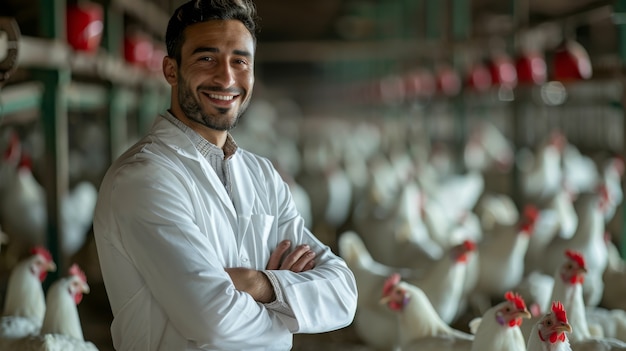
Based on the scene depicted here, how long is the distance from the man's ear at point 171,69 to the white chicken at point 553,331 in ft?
3.68

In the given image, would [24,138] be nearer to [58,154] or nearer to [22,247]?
[22,247]

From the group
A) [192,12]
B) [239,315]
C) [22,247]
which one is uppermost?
[192,12]

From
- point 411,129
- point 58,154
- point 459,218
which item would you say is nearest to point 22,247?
point 58,154

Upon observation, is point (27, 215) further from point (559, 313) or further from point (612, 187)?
point (612, 187)

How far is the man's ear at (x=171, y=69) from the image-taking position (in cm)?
192

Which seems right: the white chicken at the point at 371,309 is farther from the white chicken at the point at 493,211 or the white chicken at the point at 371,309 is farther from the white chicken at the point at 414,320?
the white chicken at the point at 493,211

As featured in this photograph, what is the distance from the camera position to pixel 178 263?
5.51 feet

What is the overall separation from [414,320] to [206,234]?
131cm

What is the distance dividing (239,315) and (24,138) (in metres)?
5.40

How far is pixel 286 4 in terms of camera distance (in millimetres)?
13461

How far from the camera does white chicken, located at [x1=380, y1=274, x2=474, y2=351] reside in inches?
112

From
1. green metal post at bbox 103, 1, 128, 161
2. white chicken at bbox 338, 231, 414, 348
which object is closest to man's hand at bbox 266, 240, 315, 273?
white chicken at bbox 338, 231, 414, 348

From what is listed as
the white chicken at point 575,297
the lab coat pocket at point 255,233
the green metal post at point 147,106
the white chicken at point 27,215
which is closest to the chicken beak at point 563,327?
the white chicken at point 575,297

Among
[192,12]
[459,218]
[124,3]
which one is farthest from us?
[124,3]
